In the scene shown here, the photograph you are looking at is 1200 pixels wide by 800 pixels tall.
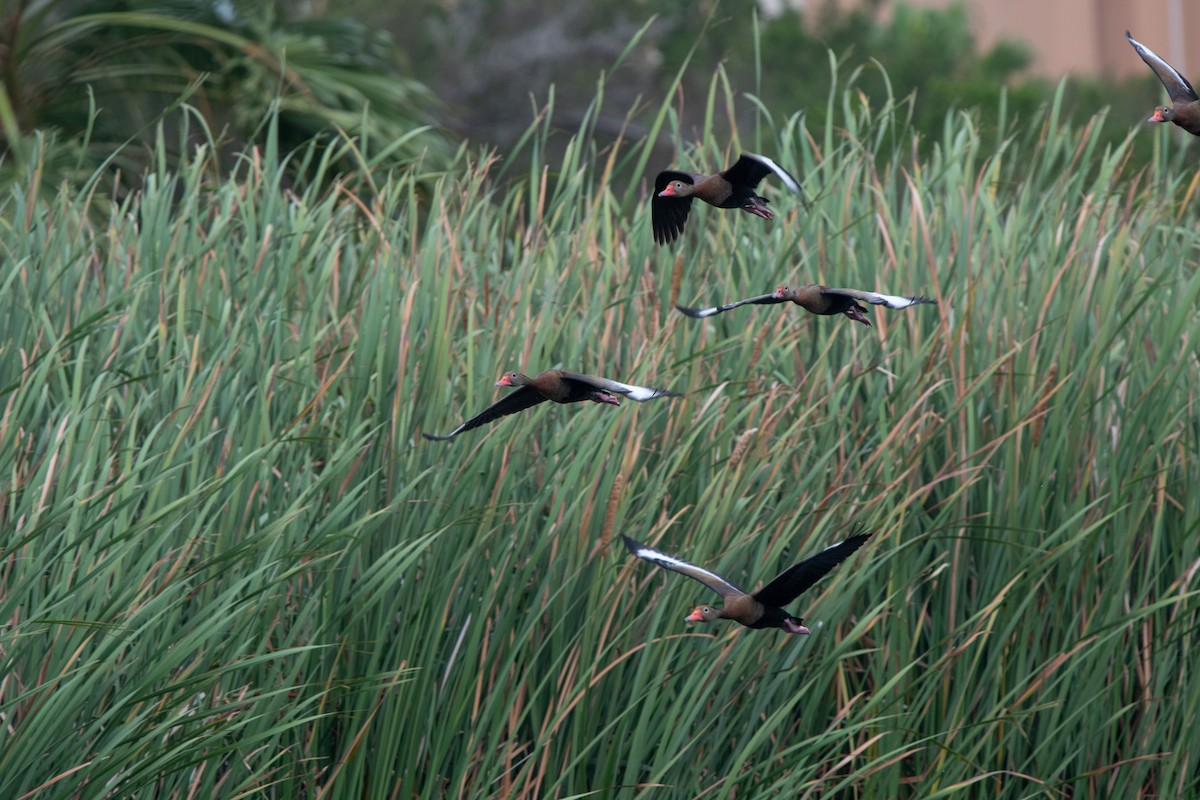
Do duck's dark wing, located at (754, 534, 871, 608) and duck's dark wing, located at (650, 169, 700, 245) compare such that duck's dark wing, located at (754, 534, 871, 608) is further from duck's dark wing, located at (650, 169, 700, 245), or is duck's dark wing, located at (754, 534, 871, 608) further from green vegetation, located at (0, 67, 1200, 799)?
duck's dark wing, located at (650, 169, 700, 245)

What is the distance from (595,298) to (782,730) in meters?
0.90

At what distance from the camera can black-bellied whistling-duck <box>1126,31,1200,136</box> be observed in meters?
1.80

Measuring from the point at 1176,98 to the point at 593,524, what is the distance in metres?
1.07

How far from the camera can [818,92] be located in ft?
52.0

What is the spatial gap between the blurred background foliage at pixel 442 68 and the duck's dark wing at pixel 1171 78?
145cm

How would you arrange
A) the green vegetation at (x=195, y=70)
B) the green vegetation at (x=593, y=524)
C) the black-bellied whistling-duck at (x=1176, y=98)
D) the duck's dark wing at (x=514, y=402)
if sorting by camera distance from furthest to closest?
1. the green vegetation at (x=195, y=70)
2. the green vegetation at (x=593, y=524)
3. the duck's dark wing at (x=514, y=402)
4. the black-bellied whistling-duck at (x=1176, y=98)

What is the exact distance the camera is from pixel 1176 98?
6.20 feet

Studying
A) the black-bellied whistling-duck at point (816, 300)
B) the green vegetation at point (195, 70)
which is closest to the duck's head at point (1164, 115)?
the black-bellied whistling-duck at point (816, 300)

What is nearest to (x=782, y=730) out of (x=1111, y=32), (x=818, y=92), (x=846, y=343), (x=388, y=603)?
(x=388, y=603)

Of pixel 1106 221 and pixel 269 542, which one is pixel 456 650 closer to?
pixel 269 542

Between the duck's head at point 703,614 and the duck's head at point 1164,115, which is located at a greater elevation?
the duck's head at point 1164,115

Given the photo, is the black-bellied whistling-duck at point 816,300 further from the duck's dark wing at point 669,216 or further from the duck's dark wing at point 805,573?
the duck's dark wing at point 669,216

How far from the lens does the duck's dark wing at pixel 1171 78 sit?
1.83 metres

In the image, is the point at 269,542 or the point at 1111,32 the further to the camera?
the point at 1111,32
